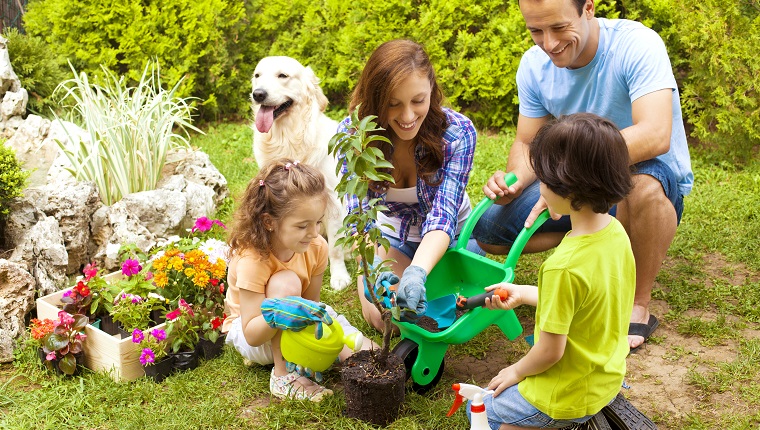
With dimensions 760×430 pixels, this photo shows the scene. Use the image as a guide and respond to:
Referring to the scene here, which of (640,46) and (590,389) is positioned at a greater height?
(640,46)

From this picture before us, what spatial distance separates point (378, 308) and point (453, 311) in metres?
0.65

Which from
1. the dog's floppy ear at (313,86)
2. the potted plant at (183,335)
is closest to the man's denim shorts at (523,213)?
the dog's floppy ear at (313,86)

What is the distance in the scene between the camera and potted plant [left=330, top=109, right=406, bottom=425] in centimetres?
252

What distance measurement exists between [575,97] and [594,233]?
1407 mm

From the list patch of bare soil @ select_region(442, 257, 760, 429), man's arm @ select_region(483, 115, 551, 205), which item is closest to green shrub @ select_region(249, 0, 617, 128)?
man's arm @ select_region(483, 115, 551, 205)

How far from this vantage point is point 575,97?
11.5 feet

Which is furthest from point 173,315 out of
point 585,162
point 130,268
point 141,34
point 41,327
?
point 141,34

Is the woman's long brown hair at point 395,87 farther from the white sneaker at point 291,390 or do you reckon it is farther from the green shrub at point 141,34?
the green shrub at point 141,34

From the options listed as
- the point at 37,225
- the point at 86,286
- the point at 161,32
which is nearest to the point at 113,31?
the point at 161,32

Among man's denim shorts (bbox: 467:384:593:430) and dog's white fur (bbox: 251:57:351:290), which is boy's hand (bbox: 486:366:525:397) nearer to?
man's denim shorts (bbox: 467:384:593:430)

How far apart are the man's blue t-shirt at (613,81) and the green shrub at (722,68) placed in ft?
7.42

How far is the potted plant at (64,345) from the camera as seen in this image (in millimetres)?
3160

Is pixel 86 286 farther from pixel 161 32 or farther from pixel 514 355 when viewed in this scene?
pixel 161 32

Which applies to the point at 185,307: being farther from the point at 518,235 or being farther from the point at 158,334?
the point at 518,235
